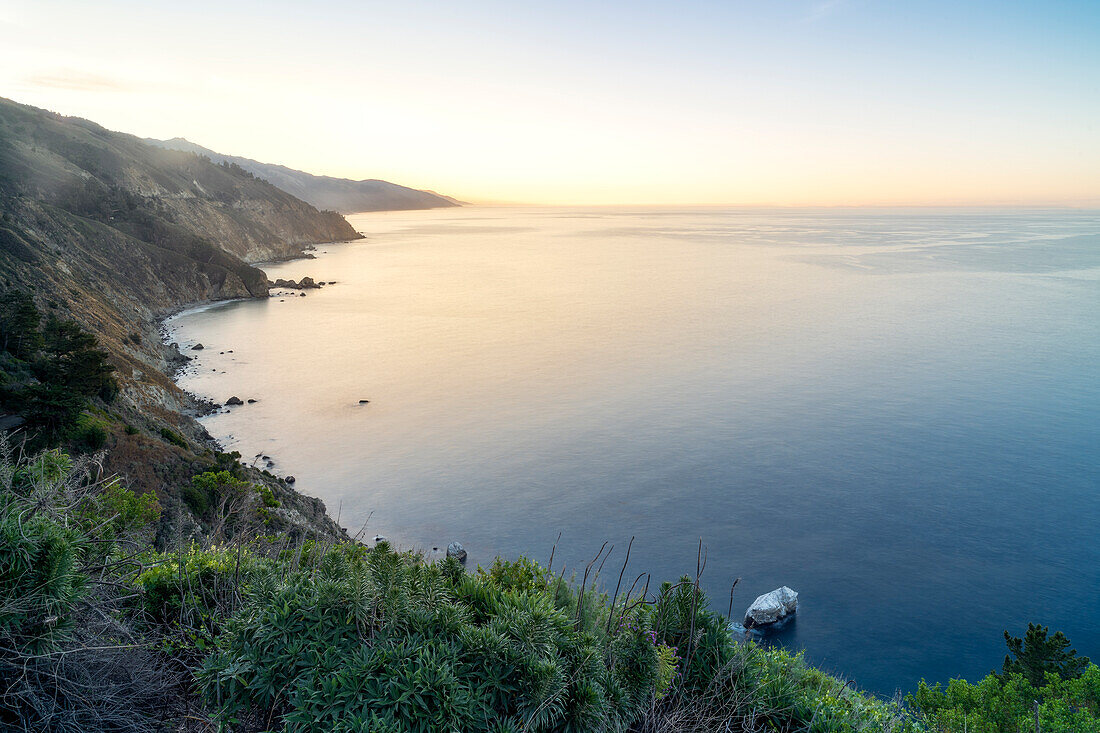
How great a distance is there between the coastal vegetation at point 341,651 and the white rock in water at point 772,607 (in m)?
21.7

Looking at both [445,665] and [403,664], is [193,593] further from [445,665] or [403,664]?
[445,665]

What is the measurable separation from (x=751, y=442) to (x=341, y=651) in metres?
46.7

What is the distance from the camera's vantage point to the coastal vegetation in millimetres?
7602

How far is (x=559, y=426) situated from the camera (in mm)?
54812

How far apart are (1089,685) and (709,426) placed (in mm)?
35128

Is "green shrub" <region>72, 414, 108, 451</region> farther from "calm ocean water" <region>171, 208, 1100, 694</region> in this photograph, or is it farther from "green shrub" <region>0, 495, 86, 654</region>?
"green shrub" <region>0, 495, 86, 654</region>

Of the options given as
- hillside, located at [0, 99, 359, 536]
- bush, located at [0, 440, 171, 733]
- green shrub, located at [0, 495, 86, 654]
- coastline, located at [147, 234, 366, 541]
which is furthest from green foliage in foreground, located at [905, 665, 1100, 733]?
hillside, located at [0, 99, 359, 536]

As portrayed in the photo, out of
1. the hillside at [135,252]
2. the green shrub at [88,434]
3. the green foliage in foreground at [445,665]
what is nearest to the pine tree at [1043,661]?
the green foliage in foreground at [445,665]

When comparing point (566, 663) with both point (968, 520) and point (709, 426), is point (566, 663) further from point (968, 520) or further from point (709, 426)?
point (709, 426)

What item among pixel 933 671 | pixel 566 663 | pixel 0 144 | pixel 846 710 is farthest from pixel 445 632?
pixel 0 144

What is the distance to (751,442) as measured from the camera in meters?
50.5

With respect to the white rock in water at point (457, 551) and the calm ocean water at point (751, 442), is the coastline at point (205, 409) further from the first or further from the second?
the white rock in water at point (457, 551)

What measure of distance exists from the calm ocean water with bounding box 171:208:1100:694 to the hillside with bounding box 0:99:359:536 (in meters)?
6.69

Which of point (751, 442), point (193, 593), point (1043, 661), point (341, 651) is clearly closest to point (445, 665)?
point (341, 651)
